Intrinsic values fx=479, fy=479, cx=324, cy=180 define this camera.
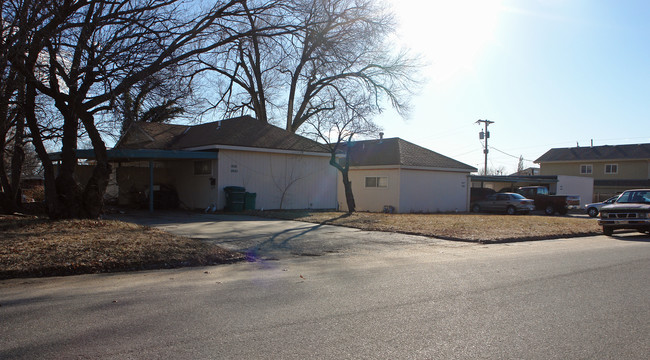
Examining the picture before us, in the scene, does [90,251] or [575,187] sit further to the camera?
[575,187]

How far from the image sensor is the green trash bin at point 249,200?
74.5 ft

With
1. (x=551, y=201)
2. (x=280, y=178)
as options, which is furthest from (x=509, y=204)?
(x=280, y=178)

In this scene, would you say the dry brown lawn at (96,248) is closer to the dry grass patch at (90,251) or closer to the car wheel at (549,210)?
the dry grass patch at (90,251)

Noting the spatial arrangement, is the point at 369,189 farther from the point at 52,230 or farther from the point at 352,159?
the point at 52,230

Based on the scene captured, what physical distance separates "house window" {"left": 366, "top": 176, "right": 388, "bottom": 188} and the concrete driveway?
1238cm

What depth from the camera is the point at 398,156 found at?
97.7 ft

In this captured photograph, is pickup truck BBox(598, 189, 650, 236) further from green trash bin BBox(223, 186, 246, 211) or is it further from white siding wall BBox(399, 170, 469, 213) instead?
green trash bin BBox(223, 186, 246, 211)

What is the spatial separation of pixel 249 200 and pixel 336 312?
56.7 ft

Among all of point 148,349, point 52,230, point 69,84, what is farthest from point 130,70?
point 148,349

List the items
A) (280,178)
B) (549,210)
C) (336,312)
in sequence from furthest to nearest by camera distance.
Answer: (549,210), (280,178), (336,312)

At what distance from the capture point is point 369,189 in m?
30.7

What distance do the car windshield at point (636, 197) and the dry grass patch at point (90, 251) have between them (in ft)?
48.5

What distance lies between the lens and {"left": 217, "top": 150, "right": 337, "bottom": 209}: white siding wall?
23.0m

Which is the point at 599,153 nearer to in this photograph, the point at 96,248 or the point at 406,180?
the point at 406,180
